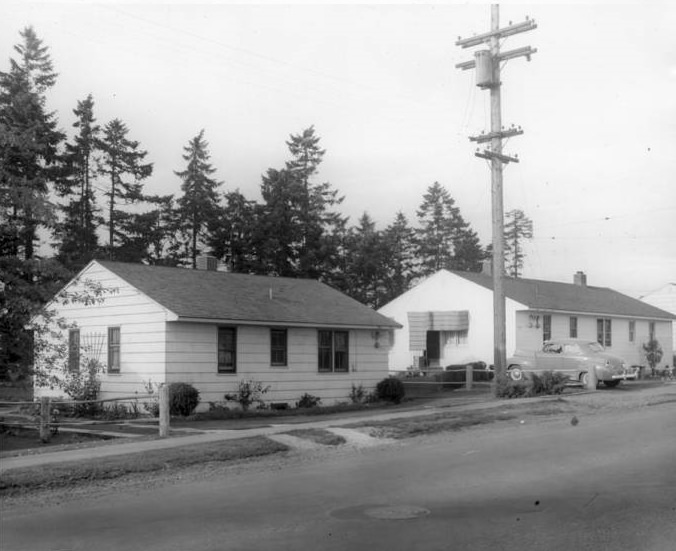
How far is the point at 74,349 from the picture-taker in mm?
25062

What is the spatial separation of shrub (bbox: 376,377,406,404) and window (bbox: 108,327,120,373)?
8.46 meters

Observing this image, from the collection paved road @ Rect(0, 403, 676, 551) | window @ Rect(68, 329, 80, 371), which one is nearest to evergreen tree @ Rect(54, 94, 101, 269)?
window @ Rect(68, 329, 80, 371)

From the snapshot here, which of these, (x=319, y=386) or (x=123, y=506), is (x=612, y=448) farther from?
(x=319, y=386)

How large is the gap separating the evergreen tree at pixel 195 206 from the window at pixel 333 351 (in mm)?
29677

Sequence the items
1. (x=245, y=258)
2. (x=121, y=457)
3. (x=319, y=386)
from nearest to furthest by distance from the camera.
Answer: (x=121, y=457)
(x=319, y=386)
(x=245, y=258)

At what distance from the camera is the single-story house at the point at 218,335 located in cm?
2252

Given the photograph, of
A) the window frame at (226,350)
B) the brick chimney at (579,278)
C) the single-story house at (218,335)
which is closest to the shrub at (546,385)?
the single-story house at (218,335)

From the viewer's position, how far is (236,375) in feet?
77.5

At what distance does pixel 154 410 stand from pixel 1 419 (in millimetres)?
3795

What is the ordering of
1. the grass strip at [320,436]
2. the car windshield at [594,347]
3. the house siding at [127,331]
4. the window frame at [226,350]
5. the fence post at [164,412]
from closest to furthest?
the grass strip at [320,436] → the fence post at [164,412] → the house siding at [127,331] → the window frame at [226,350] → the car windshield at [594,347]

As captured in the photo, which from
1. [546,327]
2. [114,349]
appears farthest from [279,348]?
[546,327]

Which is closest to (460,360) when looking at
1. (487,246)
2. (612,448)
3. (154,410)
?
(154,410)

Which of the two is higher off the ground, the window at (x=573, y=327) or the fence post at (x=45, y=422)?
the window at (x=573, y=327)

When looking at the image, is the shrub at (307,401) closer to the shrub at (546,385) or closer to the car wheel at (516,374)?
the shrub at (546,385)
